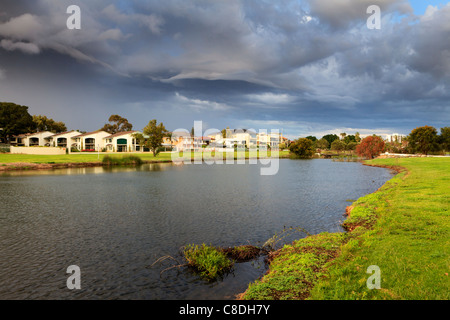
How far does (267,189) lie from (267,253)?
24705 mm

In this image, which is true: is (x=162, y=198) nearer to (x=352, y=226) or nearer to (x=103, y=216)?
(x=103, y=216)

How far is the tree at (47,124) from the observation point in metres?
161

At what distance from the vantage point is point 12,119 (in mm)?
140125

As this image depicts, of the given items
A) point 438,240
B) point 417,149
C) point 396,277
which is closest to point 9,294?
point 396,277

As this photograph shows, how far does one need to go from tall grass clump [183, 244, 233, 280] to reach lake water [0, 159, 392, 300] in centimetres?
46

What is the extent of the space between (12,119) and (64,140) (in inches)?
988

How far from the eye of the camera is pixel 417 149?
128 meters

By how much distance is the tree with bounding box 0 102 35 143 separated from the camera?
13712cm

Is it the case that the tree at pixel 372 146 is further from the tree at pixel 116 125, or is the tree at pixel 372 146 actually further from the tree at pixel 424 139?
the tree at pixel 116 125

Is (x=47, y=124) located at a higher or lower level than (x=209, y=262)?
higher

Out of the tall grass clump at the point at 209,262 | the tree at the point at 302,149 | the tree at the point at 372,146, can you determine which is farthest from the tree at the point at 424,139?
the tall grass clump at the point at 209,262

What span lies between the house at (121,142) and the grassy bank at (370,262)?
142m

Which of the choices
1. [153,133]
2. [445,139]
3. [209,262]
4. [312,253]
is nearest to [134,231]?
[209,262]

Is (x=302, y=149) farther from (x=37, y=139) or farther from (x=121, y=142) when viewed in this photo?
(x=37, y=139)
